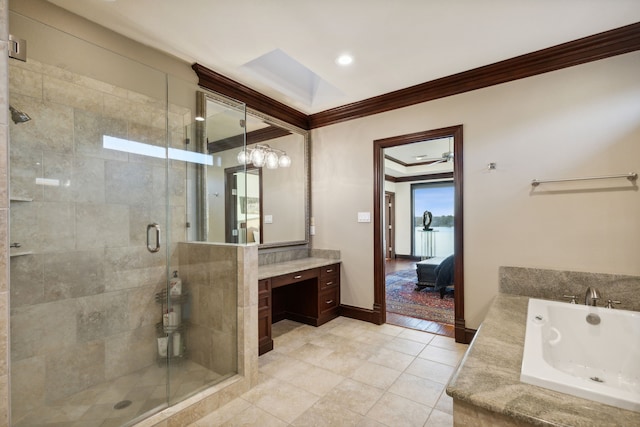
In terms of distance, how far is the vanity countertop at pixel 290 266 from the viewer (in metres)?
2.92

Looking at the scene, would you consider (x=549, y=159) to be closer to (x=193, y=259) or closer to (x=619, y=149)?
(x=619, y=149)

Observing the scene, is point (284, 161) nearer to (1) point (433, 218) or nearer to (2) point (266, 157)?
(2) point (266, 157)

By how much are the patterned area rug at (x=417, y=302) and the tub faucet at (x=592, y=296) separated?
1.53 metres

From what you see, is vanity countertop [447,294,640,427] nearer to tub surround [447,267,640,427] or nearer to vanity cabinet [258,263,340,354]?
tub surround [447,267,640,427]

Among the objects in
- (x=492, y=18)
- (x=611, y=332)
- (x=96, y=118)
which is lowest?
(x=611, y=332)

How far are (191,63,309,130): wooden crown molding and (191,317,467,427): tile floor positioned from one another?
8.56 ft

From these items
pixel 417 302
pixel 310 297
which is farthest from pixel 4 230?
pixel 417 302

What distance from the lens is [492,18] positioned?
6.82 ft

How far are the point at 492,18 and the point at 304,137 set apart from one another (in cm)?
246

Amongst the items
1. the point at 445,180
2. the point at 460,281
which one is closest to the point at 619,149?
the point at 460,281

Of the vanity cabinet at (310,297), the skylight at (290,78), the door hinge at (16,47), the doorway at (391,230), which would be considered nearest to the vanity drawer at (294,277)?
the vanity cabinet at (310,297)

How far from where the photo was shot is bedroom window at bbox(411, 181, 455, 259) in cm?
825

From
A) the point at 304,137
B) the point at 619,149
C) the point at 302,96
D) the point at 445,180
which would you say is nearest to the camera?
the point at 619,149

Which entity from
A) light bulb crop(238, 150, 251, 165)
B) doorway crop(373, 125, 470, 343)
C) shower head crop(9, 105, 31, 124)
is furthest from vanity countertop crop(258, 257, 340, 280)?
shower head crop(9, 105, 31, 124)
